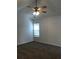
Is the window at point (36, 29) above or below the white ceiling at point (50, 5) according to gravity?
below

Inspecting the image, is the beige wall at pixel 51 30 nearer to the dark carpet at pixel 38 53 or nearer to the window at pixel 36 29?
the window at pixel 36 29

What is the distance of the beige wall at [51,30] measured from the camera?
5931mm

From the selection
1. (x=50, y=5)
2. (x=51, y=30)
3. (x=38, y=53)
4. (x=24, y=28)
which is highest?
(x=50, y=5)

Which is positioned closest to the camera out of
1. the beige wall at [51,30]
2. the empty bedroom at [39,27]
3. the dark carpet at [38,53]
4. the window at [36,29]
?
the dark carpet at [38,53]

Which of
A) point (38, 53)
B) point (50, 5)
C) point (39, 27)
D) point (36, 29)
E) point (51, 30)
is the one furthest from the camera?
point (36, 29)

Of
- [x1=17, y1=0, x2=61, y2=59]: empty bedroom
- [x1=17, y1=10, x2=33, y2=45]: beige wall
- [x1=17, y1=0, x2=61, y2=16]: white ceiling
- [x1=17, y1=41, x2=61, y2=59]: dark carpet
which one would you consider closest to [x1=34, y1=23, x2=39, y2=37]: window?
[x1=17, y1=0, x2=61, y2=59]: empty bedroom

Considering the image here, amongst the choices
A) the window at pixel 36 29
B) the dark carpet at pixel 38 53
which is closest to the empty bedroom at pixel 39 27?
the window at pixel 36 29

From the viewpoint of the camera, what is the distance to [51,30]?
20.7ft

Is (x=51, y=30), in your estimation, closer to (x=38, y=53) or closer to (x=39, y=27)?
(x=39, y=27)

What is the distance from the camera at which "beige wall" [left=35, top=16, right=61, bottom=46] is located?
5.93 m

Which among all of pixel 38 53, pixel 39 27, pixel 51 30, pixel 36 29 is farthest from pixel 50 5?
pixel 38 53

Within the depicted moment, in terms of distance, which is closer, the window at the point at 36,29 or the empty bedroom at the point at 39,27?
the empty bedroom at the point at 39,27
